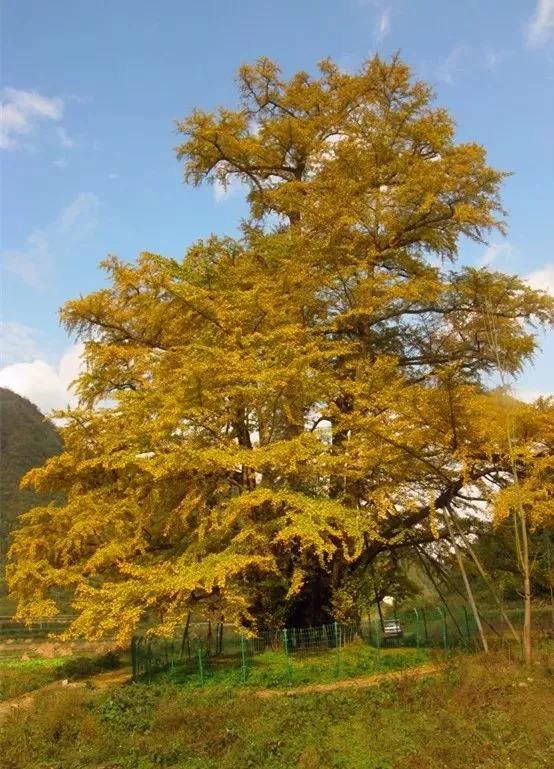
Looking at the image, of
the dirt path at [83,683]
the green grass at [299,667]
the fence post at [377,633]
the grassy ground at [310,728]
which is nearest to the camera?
the grassy ground at [310,728]

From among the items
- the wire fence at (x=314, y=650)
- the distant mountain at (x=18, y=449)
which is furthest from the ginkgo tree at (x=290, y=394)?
the distant mountain at (x=18, y=449)

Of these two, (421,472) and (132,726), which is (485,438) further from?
(132,726)

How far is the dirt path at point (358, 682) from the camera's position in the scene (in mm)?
11414

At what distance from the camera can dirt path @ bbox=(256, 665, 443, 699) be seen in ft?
37.4

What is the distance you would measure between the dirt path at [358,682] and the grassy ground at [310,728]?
478 mm

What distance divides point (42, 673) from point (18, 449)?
169 ft

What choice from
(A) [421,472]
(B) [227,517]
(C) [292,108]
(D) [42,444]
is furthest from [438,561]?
(D) [42,444]

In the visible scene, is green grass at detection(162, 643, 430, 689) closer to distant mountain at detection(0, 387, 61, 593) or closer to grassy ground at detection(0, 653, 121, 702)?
grassy ground at detection(0, 653, 121, 702)

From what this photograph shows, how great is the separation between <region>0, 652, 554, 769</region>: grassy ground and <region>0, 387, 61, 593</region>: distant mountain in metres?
32.4

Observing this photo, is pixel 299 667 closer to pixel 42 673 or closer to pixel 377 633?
pixel 377 633

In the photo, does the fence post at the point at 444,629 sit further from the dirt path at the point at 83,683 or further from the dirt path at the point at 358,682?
the dirt path at the point at 83,683

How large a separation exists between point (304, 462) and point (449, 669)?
4.73m

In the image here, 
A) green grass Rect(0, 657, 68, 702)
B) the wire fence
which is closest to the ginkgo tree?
the wire fence

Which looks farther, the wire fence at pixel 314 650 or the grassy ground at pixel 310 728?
the wire fence at pixel 314 650
